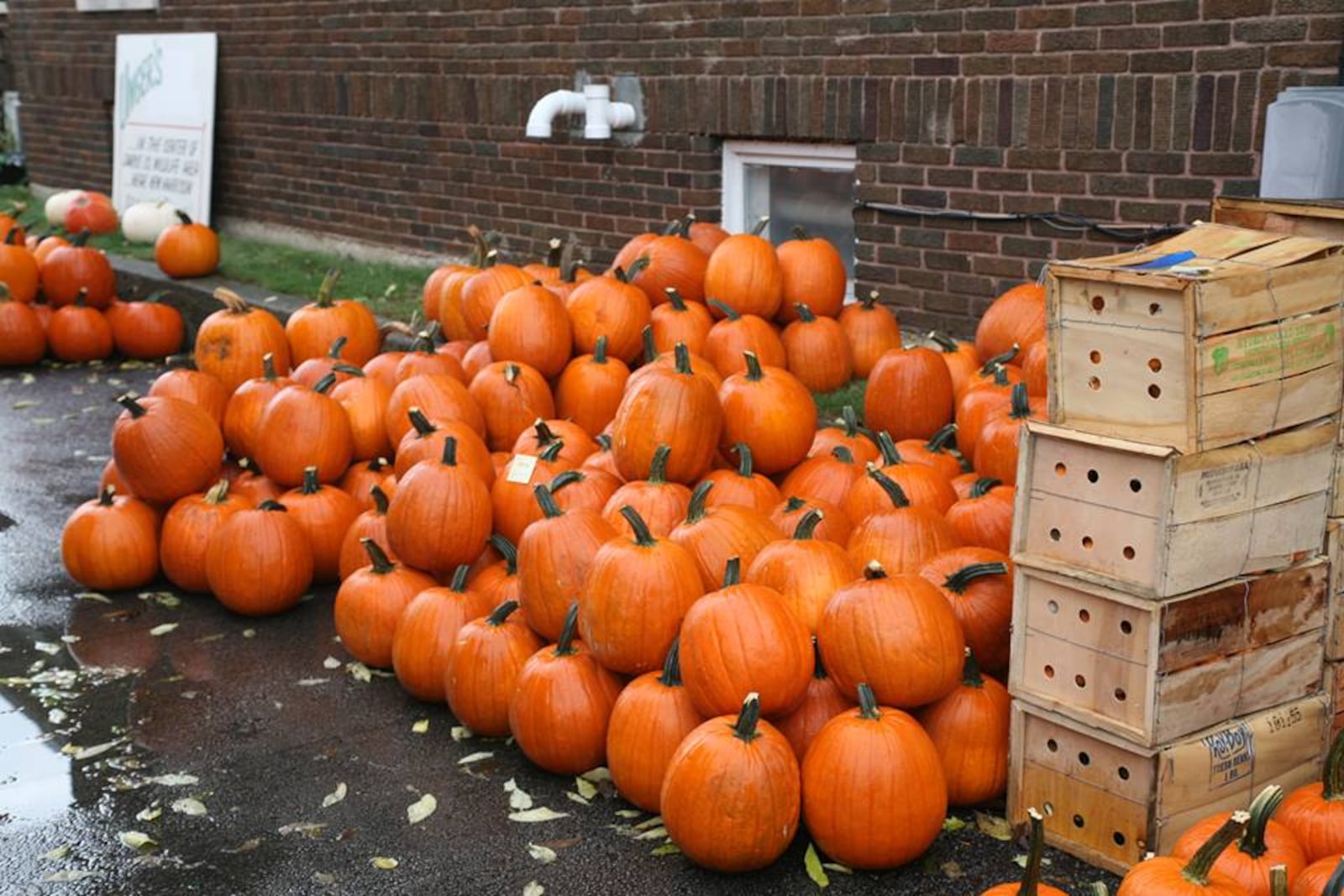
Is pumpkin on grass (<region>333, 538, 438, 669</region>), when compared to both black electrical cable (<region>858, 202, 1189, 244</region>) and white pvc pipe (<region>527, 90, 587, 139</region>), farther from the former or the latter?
white pvc pipe (<region>527, 90, 587, 139</region>)

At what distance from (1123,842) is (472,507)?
2.37m

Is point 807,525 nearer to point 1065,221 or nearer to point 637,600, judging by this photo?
point 637,600

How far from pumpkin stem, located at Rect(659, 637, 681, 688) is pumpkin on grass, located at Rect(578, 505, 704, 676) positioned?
0.06 meters

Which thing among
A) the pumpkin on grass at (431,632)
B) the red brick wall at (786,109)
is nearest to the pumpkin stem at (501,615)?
the pumpkin on grass at (431,632)

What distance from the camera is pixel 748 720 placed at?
355cm

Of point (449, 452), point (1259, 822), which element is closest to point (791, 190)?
point (449, 452)

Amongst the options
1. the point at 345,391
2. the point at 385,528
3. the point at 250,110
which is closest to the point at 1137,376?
the point at 385,528

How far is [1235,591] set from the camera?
11.4 ft

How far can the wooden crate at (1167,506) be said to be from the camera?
3.31 m

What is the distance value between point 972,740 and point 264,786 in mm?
1982

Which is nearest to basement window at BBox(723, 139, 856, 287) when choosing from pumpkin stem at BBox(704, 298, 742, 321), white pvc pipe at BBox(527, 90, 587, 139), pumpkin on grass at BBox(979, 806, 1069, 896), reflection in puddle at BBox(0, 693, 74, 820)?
white pvc pipe at BBox(527, 90, 587, 139)

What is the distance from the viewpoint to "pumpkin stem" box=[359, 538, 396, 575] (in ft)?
16.1

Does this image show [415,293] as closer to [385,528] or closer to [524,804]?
[385,528]

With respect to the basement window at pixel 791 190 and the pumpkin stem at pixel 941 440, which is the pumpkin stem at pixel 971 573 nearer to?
the pumpkin stem at pixel 941 440
